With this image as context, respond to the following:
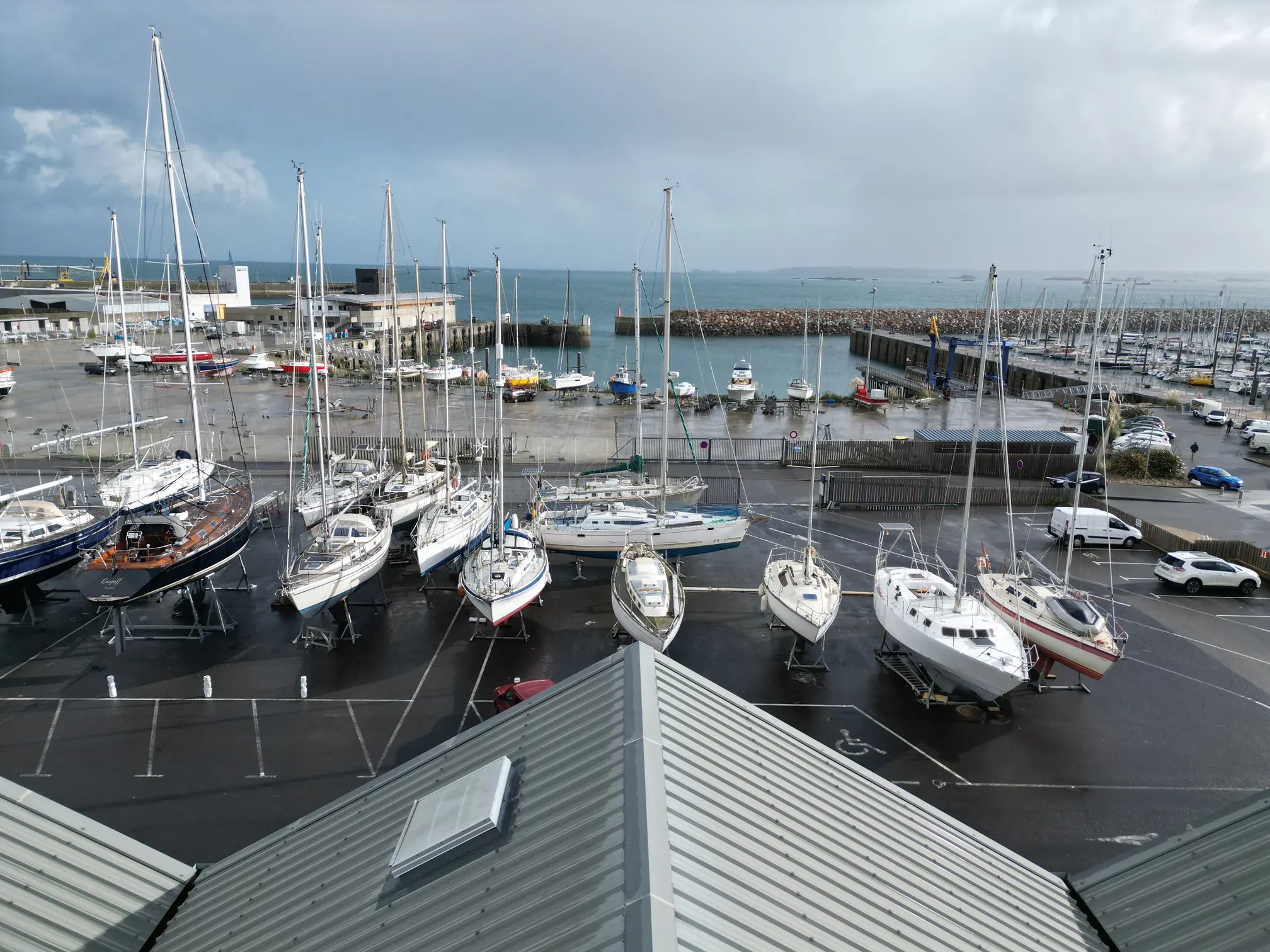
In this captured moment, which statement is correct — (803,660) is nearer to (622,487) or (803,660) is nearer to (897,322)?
(622,487)

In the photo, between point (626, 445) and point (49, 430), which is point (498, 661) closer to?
point (626, 445)

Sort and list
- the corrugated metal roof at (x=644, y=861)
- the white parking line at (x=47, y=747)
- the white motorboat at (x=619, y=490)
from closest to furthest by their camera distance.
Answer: the corrugated metal roof at (x=644, y=861) → the white parking line at (x=47, y=747) → the white motorboat at (x=619, y=490)

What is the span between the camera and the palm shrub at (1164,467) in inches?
1446

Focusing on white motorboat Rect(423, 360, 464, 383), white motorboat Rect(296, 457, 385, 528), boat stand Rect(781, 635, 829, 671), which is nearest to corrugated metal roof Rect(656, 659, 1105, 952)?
boat stand Rect(781, 635, 829, 671)

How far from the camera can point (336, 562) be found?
819 inches

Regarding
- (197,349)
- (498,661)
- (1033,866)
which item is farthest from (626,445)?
(197,349)

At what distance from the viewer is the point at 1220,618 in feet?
73.3

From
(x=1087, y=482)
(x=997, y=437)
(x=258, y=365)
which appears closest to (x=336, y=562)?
(x=1087, y=482)

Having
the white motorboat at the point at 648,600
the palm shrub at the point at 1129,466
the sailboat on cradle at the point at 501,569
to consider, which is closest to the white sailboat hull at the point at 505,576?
the sailboat on cradle at the point at 501,569

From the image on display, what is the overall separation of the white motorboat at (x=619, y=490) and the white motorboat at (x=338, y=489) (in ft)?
20.8

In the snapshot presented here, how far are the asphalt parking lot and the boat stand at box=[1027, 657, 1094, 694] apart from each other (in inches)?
10.9

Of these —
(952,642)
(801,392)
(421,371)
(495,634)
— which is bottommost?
(495,634)

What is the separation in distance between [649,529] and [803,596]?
6.34 m

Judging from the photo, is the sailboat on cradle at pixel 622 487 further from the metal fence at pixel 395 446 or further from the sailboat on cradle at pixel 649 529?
the metal fence at pixel 395 446
